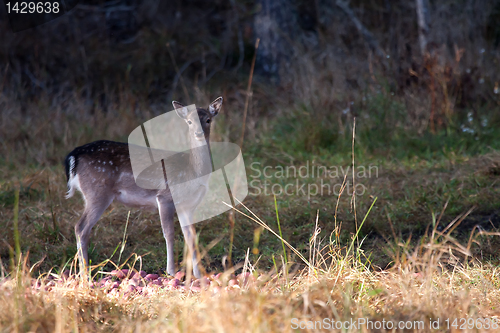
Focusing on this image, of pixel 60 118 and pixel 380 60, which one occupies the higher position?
pixel 380 60

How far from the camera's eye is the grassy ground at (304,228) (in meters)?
2.65

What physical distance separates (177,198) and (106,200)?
1.86ft

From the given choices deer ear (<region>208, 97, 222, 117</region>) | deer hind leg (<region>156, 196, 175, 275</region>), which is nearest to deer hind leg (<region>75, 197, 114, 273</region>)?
deer hind leg (<region>156, 196, 175, 275</region>)

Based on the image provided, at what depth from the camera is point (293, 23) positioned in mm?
9828

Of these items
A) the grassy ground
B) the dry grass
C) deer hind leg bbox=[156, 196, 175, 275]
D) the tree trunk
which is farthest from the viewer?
the tree trunk

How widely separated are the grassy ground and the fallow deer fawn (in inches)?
11.7

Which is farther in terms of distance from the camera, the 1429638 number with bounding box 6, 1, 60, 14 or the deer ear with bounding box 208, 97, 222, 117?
the 1429638 number with bounding box 6, 1, 60, 14

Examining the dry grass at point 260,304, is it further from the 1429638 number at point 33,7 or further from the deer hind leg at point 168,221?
the 1429638 number at point 33,7

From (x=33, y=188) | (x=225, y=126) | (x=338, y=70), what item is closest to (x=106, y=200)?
(x=33, y=188)

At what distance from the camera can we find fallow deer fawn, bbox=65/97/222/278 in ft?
13.6

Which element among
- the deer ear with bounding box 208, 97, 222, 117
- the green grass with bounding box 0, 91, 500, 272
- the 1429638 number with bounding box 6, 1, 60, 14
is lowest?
the green grass with bounding box 0, 91, 500, 272

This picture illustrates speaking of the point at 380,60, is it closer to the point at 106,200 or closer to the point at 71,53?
the point at 106,200

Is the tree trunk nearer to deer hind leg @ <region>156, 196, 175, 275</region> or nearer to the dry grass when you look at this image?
deer hind leg @ <region>156, 196, 175, 275</region>

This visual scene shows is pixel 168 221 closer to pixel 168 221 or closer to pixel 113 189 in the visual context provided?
pixel 168 221
